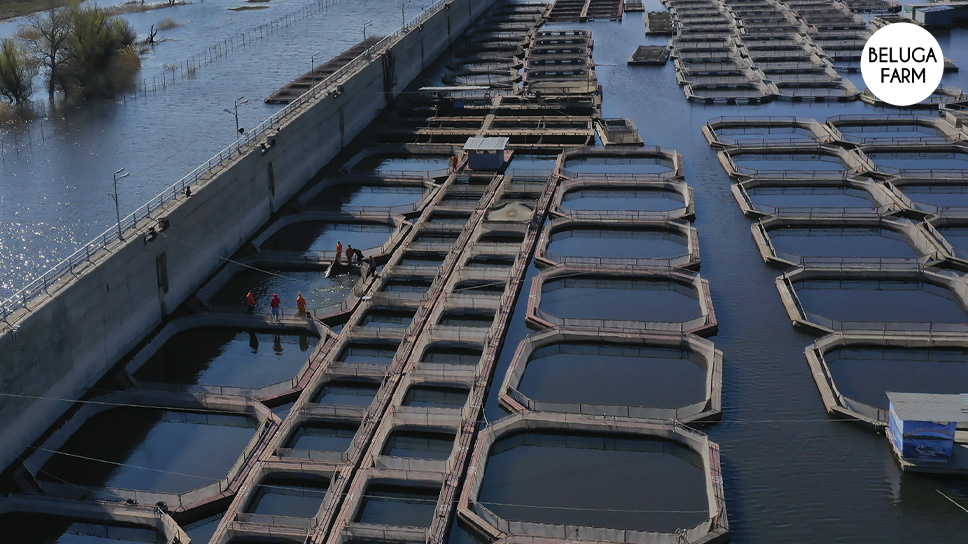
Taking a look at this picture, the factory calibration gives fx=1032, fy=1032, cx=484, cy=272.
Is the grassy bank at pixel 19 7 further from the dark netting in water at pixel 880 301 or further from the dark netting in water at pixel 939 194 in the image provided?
the dark netting in water at pixel 880 301

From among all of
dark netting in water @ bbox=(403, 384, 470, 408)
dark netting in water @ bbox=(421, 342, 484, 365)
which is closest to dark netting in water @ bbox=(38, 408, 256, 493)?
dark netting in water @ bbox=(403, 384, 470, 408)

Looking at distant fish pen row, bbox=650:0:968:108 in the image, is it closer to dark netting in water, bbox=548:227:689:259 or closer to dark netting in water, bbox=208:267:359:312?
dark netting in water, bbox=548:227:689:259

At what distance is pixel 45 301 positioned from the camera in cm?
4841

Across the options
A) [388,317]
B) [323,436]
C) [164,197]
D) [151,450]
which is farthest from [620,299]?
[164,197]

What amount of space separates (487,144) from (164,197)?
2492cm

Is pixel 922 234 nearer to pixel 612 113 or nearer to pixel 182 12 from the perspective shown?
pixel 612 113

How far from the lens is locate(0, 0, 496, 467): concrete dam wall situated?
152 ft

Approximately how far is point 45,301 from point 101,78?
79.6 metres

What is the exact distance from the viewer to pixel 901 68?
9875 centimetres

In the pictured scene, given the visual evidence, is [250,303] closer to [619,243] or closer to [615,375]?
[615,375]

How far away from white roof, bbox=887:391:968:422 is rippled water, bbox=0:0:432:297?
54.3m

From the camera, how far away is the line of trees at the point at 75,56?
11575 centimetres

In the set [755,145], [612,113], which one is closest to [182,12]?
[612,113]

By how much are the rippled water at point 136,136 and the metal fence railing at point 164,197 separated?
5.76 m
